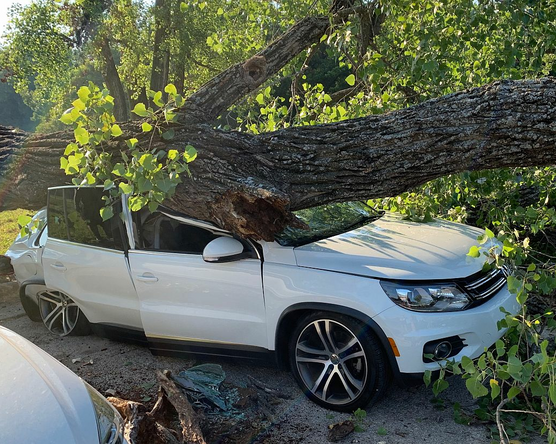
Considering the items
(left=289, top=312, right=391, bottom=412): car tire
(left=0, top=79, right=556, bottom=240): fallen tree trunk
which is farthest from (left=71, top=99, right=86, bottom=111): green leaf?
(left=289, top=312, right=391, bottom=412): car tire

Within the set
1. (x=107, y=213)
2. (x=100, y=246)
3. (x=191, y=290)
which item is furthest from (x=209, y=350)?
(x=107, y=213)

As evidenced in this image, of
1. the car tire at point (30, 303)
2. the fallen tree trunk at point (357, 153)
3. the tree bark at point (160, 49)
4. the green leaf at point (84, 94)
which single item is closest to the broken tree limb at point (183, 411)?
the fallen tree trunk at point (357, 153)

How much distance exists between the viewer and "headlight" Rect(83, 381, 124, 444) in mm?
2301

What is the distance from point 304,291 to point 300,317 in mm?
258

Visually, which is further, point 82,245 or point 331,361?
point 82,245

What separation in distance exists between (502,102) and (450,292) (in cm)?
131

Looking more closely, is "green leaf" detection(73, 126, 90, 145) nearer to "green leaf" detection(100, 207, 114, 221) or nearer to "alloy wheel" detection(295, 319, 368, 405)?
"green leaf" detection(100, 207, 114, 221)

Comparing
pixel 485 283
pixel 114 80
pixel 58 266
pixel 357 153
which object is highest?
pixel 114 80

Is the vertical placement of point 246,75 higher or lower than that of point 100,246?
higher

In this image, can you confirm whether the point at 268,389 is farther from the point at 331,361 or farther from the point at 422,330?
the point at 422,330

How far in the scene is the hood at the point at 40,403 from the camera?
2.13 m

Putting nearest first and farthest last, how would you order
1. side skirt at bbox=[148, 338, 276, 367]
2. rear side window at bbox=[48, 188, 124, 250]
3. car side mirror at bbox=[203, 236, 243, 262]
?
car side mirror at bbox=[203, 236, 243, 262]
side skirt at bbox=[148, 338, 276, 367]
rear side window at bbox=[48, 188, 124, 250]

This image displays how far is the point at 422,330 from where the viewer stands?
344 cm

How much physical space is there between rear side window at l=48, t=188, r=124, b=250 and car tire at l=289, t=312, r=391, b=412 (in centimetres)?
193
